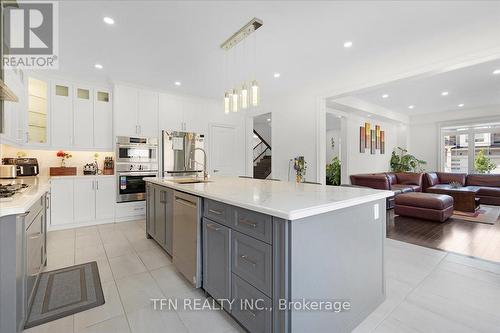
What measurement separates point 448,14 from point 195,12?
267cm

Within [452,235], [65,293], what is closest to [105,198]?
[65,293]

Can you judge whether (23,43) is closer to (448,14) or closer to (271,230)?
(271,230)

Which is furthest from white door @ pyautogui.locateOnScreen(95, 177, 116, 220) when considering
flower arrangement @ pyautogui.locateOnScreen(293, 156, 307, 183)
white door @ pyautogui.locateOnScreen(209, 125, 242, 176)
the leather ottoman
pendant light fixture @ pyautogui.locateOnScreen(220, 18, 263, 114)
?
the leather ottoman

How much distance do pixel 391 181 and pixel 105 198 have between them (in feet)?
22.7

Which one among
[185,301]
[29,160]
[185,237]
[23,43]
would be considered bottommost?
[185,301]

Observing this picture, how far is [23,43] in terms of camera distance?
2918 mm

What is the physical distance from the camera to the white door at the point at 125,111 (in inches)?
175

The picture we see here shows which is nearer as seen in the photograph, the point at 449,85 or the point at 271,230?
the point at 271,230

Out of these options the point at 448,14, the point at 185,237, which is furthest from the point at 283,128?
the point at 185,237

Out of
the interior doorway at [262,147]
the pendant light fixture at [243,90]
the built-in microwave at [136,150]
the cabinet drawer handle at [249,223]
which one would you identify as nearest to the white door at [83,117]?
the built-in microwave at [136,150]

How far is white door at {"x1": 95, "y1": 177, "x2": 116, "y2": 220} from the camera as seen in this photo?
14.1ft

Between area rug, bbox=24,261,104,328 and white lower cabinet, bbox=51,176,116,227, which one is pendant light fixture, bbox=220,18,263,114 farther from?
white lower cabinet, bbox=51,176,116,227

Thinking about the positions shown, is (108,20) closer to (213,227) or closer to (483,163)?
(213,227)

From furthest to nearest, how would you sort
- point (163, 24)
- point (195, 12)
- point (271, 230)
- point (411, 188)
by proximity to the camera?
point (411, 188) → point (163, 24) → point (195, 12) → point (271, 230)
